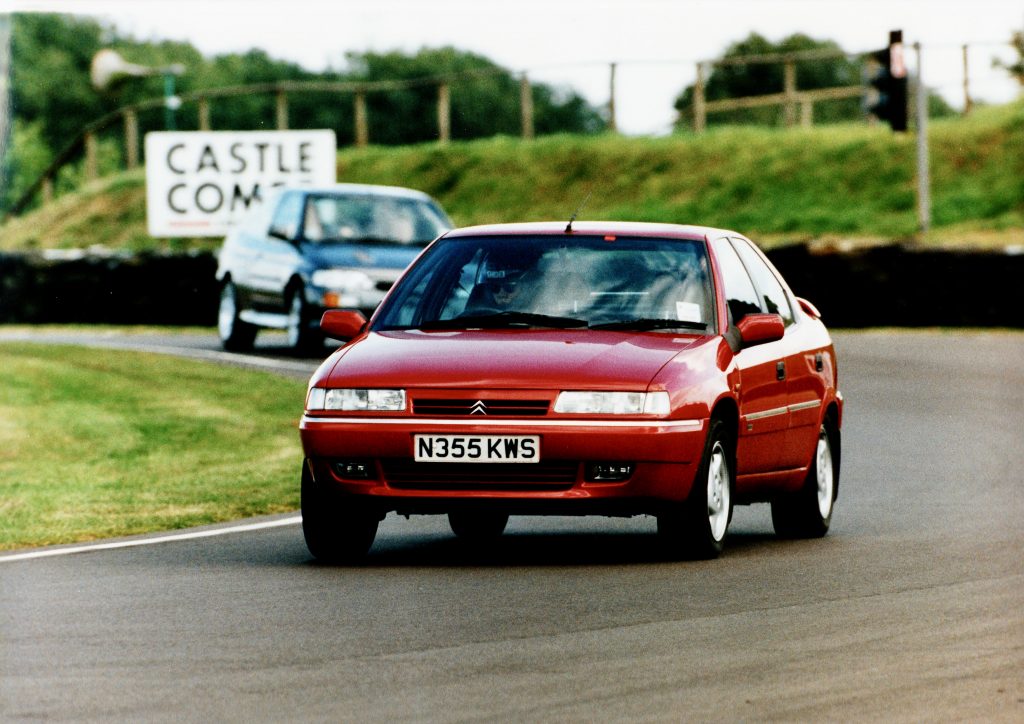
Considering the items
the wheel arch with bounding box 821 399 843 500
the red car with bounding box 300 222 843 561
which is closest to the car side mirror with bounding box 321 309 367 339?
the red car with bounding box 300 222 843 561

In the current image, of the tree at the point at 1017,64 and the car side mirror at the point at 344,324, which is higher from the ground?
the car side mirror at the point at 344,324

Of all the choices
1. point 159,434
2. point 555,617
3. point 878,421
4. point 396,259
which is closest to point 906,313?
point 396,259

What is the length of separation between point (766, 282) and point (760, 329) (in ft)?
3.91

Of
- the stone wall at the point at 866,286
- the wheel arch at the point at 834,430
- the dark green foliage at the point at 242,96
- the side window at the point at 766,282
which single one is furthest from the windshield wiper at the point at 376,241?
the dark green foliage at the point at 242,96

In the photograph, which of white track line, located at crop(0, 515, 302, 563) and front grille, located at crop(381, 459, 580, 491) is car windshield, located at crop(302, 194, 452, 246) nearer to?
white track line, located at crop(0, 515, 302, 563)

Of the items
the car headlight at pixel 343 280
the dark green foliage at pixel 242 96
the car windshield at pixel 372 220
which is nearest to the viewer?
the car headlight at pixel 343 280

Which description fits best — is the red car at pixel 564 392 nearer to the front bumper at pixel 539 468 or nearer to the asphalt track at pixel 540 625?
the front bumper at pixel 539 468

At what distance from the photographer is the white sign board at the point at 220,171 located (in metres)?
38.6

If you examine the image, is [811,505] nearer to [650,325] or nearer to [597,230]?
[650,325]

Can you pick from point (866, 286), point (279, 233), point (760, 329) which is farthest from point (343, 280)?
point (760, 329)

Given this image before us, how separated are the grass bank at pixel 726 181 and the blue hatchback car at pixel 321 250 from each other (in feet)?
55.2

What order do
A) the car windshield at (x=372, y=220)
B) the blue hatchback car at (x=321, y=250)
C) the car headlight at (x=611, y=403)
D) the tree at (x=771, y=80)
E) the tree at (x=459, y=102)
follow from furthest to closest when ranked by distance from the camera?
the tree at (x=459, y=102) < the tree at (x=771, y=80) < the car windshield at (x=372, y=220) < the blue hatchback car at (x=321, y=250) < the car headlight at (x=611, y=403)

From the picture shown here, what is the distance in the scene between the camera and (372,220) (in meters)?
25.5

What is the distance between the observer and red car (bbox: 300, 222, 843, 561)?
10.2 meters
